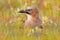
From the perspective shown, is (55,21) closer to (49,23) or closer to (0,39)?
(49,23)

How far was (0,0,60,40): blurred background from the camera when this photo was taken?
7.46 metres

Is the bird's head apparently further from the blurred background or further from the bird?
the blurred background

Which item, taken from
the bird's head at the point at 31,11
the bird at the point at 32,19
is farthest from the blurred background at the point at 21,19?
the bird's head at the point at 31,11

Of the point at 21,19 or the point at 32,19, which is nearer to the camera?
the point at 32,19

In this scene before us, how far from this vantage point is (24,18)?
342 inches

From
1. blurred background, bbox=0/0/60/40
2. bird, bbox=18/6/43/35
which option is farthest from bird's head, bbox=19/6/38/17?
Result: blurred background, bbox=0/0/60/40

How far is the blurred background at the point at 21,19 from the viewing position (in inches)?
294

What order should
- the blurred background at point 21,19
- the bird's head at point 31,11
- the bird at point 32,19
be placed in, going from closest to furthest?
the blurred background at point 21,19
the bird at point 32,19
the bird's head at point 31,11

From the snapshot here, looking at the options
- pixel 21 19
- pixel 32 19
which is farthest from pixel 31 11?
pixel 21 19

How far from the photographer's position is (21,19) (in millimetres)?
8633

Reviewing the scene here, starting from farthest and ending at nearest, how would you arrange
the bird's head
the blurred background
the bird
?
the bird's head < the bird < the blurred background

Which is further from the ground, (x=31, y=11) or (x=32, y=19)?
(x=31, y=11)

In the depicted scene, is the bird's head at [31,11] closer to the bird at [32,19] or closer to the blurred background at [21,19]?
the bird at [32,19]

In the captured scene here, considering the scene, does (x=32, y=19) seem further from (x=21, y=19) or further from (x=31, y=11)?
(x=21, y=19)
